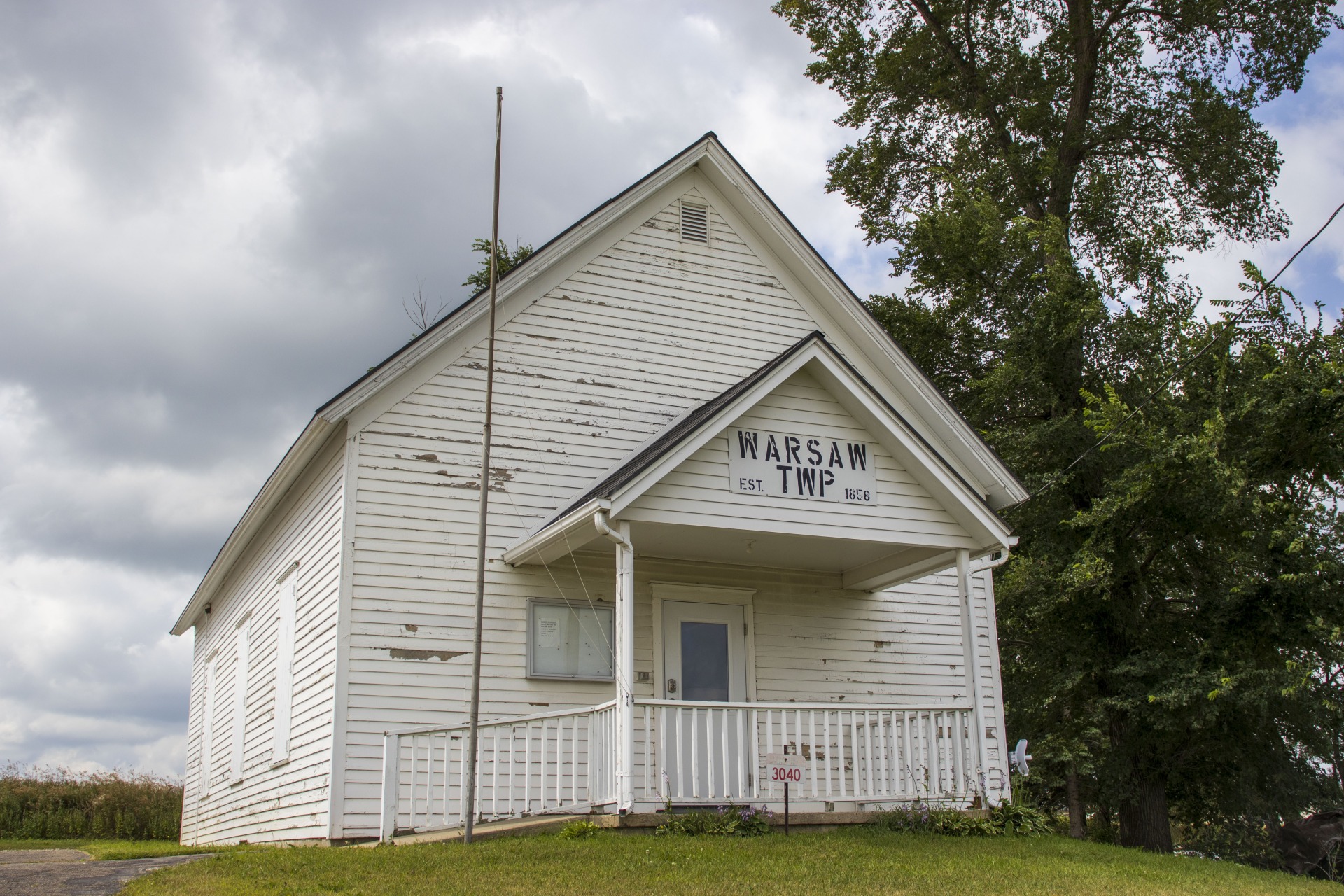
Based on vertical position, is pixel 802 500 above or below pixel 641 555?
above

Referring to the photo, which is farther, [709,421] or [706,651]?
[706,651]

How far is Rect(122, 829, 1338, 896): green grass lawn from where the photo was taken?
725cm

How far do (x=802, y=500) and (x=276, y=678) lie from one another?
6.42 meters

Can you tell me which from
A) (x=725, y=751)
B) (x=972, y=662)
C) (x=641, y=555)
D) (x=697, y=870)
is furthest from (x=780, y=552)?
(x=697, y=870)

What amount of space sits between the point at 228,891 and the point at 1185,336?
1652 cm

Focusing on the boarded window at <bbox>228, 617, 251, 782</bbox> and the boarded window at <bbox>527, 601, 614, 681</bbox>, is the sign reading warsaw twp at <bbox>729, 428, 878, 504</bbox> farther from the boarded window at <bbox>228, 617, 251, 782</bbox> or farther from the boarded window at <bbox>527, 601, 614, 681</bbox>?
the boarded window at <bbox>228, 617, 251, 782</bbox>

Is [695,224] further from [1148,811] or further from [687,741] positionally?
[1148,811]

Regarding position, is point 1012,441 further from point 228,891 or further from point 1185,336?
point 228,891

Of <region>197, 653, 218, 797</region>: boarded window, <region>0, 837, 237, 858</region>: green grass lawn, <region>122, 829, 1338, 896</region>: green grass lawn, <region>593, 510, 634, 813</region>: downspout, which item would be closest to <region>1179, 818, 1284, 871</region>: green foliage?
<region>122, 829, 1338, 896</region>: green grass lawn

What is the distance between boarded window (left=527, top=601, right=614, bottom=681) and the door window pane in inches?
33.6

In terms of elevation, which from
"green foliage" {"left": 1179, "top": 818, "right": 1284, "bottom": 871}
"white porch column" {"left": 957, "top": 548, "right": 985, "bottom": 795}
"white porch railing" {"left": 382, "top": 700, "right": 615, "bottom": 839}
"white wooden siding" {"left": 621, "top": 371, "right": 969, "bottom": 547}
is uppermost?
"white wooden siding" {"left": 621, "top": 371, "right": 969, "bottom": 547}

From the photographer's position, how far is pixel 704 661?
12031 millimetres

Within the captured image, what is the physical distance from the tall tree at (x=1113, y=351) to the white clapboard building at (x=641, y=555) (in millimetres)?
6003

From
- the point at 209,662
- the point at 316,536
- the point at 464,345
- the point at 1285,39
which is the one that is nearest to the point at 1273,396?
the point at 1285,39
